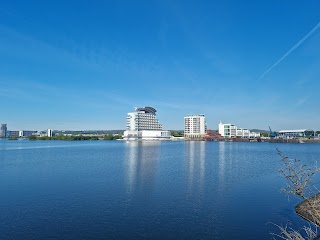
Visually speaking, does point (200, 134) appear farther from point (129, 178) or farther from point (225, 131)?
point (129, 178)

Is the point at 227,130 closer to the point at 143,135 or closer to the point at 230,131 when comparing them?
the point at 230,131

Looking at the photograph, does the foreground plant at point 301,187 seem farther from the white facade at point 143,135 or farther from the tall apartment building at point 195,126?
the tall apartment building at point 195,126

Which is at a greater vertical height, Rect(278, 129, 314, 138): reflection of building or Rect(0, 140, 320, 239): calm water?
Rect(278, 129, 314, 138): reflection of building

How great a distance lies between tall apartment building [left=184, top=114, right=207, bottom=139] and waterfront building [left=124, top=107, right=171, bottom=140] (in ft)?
58.2

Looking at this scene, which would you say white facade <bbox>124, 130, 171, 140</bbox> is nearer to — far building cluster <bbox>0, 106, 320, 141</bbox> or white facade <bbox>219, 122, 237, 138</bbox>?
far building cluster <bbox>0, 106, 320, 141</bbox>

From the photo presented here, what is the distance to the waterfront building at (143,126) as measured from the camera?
6471 inches

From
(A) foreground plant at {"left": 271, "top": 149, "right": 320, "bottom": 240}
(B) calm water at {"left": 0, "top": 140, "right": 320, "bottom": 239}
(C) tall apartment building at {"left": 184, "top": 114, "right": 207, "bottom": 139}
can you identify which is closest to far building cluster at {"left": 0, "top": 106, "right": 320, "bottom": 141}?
(C) tall apartment building at {"left": 184, "top": 114, "right": 207, "bottom": 139}

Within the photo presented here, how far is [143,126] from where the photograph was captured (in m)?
170

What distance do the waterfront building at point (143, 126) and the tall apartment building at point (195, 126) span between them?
17743 mm

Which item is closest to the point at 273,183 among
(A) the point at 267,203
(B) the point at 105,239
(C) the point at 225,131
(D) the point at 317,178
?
(D) the point at 317,178

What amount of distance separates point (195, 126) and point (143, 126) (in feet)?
123

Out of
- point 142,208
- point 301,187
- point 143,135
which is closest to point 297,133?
point 143,135

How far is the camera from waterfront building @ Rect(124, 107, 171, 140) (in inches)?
6471

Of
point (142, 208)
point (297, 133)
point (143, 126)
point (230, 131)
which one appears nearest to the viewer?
point (142, 208)
